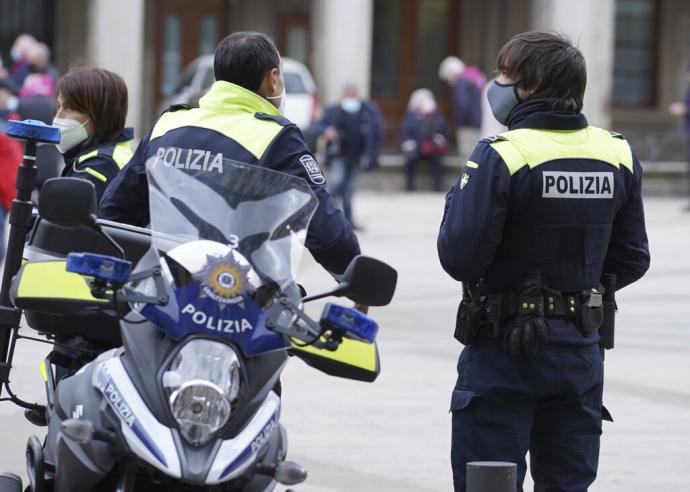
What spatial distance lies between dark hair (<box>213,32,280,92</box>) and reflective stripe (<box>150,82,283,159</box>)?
0.06 metres

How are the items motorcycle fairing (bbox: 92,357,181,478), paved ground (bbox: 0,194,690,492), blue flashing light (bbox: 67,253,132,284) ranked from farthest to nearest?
paved ground (bbox: 0,194,690,492) < blue flashing light (bbox: 67,253,132,284) < motorcycle fairing (bbox: 92,357,181,478)

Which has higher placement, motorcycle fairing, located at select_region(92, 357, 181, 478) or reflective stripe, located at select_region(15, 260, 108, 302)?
reflective stripe, located at select_region(15, 260, 108, 302)

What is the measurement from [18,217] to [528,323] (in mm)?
1659

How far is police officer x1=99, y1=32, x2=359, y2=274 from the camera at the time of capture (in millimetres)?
4492

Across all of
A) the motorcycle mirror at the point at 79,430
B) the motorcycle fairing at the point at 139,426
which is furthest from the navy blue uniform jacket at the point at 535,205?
the motorcycle mirror at the point at 79,430

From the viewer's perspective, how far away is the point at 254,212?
384 centimetres

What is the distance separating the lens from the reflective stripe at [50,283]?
156 inches

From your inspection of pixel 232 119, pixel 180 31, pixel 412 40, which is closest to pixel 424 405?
pixel 232 119

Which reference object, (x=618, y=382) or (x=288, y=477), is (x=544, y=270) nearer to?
(x=288, y=477)

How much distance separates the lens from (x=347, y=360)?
156 inches

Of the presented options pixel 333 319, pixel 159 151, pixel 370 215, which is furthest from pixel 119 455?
pixel 370 215

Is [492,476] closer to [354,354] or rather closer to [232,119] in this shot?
[354,354]

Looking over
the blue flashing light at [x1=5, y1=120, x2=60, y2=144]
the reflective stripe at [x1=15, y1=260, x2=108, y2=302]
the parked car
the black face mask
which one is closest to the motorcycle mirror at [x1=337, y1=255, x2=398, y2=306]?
the reflective stripe at [x1=15, y1=260, x2=108, y2=302]

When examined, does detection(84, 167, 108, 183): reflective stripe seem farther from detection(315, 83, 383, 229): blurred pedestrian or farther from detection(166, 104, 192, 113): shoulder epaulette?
detection(315, 83, 383, 229): blurred pedestrian
